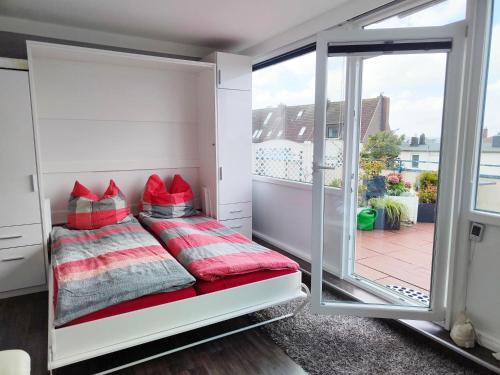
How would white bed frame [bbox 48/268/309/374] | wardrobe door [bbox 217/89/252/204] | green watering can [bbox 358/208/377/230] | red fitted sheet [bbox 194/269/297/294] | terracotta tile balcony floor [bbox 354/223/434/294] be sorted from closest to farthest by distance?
white bed frame [bbox 48/268/309/374] → red fitted sheet [bbox 194/269/297/294] → terracotta tile balcony floor [bbox 354/223/434/294] → green watering can [bbox 358/208/377/230] → wardrobe door [bbox 217/89/252/204]

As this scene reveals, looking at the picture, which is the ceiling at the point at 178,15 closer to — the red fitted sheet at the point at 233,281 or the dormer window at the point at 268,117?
the dormer window at the point at 268,117

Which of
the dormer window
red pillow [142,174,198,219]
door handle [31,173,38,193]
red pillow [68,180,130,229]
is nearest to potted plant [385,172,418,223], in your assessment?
the dormer window

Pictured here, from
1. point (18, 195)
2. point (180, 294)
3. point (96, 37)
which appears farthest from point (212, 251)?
point (96, 37)

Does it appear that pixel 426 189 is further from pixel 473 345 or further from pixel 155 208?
pixel 155 208

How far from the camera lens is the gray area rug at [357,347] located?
6.55ft

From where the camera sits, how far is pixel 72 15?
3010mm

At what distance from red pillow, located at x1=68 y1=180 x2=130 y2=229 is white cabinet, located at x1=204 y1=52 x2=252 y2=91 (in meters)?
1.62

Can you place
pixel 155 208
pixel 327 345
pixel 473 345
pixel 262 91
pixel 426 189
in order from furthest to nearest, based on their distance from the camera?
pixel 262 91 → pixel 155 208 → pixel 426 189 → pixel 327 345 → pixel 473 345

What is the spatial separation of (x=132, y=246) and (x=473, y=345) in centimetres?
243

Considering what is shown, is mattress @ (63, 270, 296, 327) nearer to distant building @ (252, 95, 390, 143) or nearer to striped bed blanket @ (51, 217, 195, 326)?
striped bed blanket @ (51, 217, 195, 326)

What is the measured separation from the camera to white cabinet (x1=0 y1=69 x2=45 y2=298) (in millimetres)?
2699

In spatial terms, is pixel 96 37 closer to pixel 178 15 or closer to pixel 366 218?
pixel 178 15

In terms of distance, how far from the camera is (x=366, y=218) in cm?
293

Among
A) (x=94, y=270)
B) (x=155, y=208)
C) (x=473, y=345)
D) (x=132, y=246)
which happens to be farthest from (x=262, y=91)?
(x=473, y=345)
